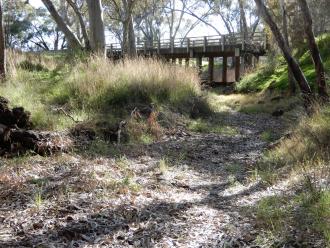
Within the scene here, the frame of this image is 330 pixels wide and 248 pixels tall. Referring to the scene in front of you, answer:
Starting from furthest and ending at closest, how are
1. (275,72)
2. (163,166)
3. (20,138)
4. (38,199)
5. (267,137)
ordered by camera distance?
(275,72) → (267,137) → (163,166) → (20,138) → (38,199)

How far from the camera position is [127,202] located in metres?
4.21

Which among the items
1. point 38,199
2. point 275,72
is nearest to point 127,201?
point 38,199

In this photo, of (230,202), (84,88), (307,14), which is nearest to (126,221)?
(230,202)

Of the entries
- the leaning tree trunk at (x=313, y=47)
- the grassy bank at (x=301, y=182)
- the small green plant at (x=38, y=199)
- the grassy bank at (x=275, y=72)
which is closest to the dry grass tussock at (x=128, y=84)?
the leaning tree trunk at (x=313, y=47)

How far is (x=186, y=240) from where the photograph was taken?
3.45 m

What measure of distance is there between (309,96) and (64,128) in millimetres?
5406

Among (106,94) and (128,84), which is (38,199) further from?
(128,84)

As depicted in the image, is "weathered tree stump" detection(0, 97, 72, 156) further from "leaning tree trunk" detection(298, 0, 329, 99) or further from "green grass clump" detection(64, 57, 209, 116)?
"leaning tree trunk" detection(298, 0, 329, 99)

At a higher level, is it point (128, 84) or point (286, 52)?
point (286, 52)

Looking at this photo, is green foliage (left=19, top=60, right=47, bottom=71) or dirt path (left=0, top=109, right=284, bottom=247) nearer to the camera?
dirt path (left=0, top=109, right=284, bottom=247)

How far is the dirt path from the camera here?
11.1ft

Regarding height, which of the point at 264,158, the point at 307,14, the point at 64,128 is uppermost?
the point at 307,14

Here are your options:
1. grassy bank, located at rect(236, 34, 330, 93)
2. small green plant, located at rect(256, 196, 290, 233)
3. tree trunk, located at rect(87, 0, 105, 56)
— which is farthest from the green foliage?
small green plant, located at rect(256, 196, 290, 233)

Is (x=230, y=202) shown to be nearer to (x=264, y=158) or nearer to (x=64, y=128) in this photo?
(x=264, y=158)
